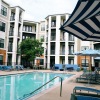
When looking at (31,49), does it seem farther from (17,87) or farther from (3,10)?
(17,87)

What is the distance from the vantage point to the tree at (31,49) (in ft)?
112

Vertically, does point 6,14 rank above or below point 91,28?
above

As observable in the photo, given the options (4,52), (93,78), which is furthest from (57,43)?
(93,78)

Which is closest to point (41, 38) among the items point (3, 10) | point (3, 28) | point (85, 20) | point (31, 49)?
point (31, 49)

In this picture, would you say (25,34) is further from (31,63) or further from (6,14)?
(6,14)

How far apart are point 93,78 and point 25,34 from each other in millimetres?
31440

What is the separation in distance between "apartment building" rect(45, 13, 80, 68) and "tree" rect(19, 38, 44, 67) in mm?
5791

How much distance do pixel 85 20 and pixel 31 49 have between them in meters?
29.6

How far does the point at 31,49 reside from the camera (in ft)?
114

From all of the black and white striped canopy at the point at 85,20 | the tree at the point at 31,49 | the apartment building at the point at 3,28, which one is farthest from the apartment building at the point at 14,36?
the black and white striped canopy at the point at 85,20

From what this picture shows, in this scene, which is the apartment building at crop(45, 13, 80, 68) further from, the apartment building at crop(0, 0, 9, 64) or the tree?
the apartment building at crop(0, 0, 9, 64)

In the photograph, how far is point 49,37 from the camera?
40.8 meters

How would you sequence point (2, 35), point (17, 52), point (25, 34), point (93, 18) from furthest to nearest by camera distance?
point (25, 34) < point (17, 52) < point (2, 35) < point (93, 18)

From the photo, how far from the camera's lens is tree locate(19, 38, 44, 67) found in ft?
112
